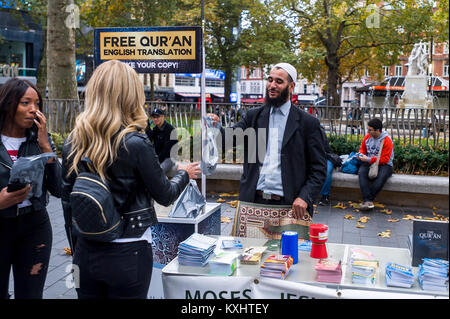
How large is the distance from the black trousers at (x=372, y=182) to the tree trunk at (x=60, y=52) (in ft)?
25.0

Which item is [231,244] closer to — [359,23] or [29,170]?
[29,170]

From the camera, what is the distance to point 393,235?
21.7 ft

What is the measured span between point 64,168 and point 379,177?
20.8 feet

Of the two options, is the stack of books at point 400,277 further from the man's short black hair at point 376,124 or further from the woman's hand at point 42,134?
the man's short black hair at point 376,124

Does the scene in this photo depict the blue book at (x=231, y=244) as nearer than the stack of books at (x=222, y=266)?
No

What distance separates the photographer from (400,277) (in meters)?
2.65

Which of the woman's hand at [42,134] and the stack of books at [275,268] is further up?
the woman's hand at [42,134]

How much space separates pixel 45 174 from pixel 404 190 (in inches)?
253

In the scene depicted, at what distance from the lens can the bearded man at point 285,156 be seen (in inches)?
143

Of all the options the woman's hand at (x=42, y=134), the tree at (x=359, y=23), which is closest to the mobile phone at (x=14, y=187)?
the woman's hand at (x=42, y=134)

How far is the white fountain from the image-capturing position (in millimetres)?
20578

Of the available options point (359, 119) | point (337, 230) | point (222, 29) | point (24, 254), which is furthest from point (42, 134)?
point (222, 29)

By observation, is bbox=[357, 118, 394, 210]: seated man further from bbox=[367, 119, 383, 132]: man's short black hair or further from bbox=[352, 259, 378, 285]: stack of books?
bbox=[352, 259, 378, 285]: stack of books
